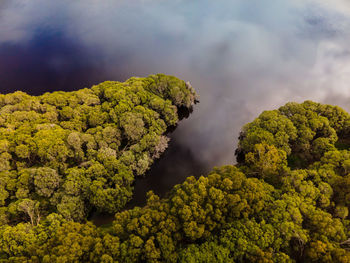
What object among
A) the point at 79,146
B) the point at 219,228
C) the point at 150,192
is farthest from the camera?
the point at 79,146

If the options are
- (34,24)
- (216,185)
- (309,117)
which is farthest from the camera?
(34,24)

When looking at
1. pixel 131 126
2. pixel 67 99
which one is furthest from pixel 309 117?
pixel 67 99

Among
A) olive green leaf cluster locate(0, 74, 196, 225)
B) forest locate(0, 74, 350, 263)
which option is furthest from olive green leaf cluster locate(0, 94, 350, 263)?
olive green leaf cluster locate(0, 74, 196, 225)

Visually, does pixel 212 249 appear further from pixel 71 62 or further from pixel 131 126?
pixel 71 62

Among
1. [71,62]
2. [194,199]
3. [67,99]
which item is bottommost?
[194,199]

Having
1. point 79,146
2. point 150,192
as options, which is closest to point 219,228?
point 150,192

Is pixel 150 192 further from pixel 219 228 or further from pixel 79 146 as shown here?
pixel 79 146
